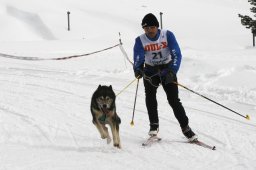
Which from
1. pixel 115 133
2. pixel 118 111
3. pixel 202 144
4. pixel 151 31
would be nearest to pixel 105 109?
pixel 115 133

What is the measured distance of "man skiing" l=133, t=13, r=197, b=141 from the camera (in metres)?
6.58

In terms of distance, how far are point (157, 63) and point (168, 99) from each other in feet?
1.75

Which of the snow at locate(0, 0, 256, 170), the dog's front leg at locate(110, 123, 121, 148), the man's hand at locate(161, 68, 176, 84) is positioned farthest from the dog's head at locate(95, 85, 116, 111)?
the man's hand at locate(161, 68, 176, 84)

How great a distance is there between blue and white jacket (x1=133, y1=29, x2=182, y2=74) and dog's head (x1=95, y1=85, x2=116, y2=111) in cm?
72

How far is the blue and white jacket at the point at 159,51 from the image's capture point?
660 cm

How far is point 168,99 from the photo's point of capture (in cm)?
683

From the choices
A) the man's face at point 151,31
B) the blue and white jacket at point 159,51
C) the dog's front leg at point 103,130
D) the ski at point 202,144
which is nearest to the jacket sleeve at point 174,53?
the blue and white jacket at point 159,51

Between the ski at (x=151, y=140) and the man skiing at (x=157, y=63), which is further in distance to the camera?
the ski at (x=151, y=140)

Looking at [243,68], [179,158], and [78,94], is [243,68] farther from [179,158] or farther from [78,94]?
[179,158]

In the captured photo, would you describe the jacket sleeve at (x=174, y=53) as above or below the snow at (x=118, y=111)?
above

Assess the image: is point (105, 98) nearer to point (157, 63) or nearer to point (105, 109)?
point (105, 109)

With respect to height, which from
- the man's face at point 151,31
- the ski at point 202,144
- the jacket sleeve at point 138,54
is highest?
the man's face at point 151,31

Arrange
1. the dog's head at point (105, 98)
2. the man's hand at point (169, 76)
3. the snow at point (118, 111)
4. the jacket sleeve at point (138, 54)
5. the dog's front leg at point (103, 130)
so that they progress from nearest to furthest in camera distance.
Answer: the snow at point (118, 111) → the dog's head at point (105, 98) → the man's hand at point (169, 76) → the dog's front leg at point (103, 130) → the jacket sleeve at point (138, 54)

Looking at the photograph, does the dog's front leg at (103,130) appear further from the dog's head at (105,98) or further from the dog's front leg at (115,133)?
the dog's head at (105,98)
